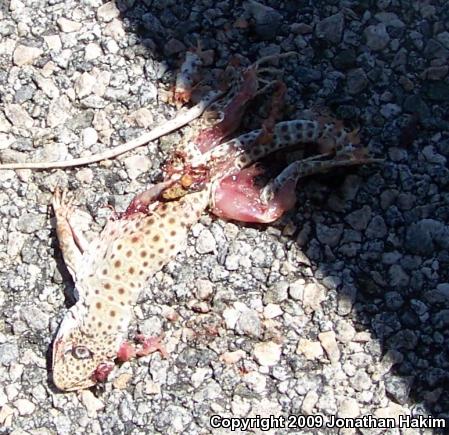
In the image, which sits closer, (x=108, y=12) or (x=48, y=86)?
(x=48, y=86)

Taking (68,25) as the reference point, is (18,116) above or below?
below

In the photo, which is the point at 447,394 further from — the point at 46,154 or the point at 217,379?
the point at 46,154

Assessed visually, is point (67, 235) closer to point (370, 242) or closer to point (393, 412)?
point (370, 242)

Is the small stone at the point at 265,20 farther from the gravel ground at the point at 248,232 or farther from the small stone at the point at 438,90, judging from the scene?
the small stone at the point at 438,90

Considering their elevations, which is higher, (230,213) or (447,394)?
(230,213)

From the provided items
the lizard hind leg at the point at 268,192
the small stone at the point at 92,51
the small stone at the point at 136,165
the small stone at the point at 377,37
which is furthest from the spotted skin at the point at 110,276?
the small stone at the point at 377,37

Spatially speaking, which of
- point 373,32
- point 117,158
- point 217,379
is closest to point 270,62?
point 373,32

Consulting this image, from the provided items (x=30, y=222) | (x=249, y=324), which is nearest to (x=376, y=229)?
(x=249, y=324)

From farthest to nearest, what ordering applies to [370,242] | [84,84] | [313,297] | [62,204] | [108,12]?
[108,12], [84,84], [62,204], [370,242], [313,297]
